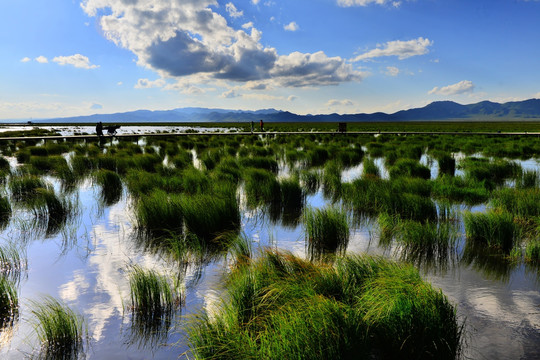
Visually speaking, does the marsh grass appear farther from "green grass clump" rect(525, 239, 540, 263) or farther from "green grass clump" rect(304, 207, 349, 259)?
"green grass clump" rect(525, 239, 540, 263)

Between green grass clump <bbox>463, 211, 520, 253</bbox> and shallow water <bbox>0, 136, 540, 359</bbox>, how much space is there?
365 millimetres

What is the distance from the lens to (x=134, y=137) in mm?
34688

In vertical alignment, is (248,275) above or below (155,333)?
above

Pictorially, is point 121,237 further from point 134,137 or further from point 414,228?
point 134,137

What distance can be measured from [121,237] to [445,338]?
20.1 feet

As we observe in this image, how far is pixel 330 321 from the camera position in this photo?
3125 mm

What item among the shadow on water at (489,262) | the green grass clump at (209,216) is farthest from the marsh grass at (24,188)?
the shadow on water at (489,262)

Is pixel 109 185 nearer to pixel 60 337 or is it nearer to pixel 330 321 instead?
pixel 60 337

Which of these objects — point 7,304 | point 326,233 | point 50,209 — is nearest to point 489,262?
point 326,233

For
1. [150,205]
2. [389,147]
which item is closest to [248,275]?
[150,205]

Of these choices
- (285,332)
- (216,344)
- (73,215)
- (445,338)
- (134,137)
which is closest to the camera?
(285,332)

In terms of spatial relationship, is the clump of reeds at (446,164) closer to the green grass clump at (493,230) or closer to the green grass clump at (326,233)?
the green grass clump at (493,230)

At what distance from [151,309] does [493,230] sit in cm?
593

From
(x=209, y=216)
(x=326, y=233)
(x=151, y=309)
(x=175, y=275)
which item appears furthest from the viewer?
(x=209, y=216)
